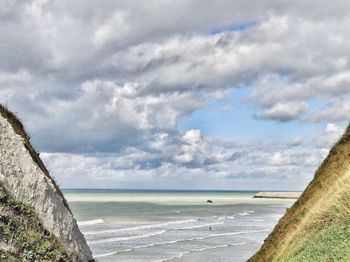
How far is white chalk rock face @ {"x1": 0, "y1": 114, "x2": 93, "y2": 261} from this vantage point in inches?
808

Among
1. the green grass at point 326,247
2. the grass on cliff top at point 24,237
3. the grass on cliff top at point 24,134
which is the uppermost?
the grass on cliff top at point 24,134

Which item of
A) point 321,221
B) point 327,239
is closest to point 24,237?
point 327,239

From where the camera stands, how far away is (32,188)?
68.4ft

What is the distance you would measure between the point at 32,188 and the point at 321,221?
1239cm

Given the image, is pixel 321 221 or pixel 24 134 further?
pixel 24 134

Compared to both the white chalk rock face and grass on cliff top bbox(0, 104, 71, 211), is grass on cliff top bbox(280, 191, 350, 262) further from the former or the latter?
grass on cliff top bbox(0, 104, 71, 211)

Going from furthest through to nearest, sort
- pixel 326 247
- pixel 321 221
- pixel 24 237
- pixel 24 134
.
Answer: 1. pixel 24 134
2. pixel 321 221
3. pixel 24 237
4. pixel 326 247

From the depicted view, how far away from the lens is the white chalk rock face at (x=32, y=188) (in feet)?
67.4

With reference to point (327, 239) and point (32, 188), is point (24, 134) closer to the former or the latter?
point (32, 188)

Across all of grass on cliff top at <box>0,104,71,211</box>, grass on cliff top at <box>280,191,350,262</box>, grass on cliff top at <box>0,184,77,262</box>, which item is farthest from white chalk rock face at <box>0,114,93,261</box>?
grass on cliff top at <box>280,191,350,262</box>

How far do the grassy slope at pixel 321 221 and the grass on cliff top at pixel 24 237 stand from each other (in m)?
9.56

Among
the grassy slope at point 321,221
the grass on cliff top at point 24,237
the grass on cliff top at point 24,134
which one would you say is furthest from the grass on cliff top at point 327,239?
the grass on cliff top at point 24,134

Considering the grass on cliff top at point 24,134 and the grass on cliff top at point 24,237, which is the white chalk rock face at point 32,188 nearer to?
the grass on cliff top at point 24,237

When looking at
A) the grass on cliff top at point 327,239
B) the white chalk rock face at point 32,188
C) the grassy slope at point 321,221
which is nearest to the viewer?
the grass on cliff top at point 327,239
